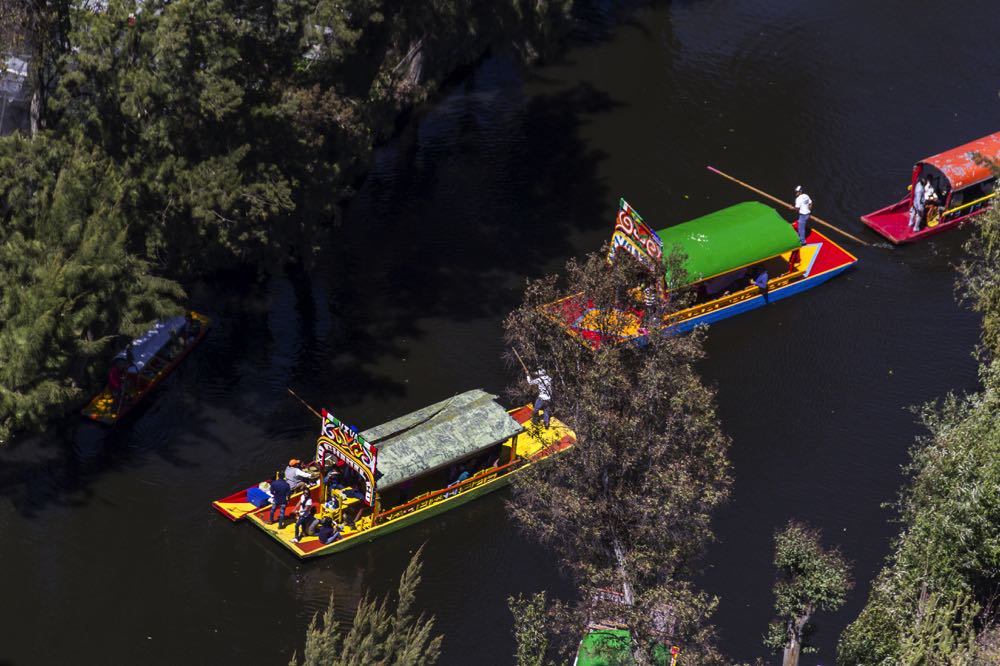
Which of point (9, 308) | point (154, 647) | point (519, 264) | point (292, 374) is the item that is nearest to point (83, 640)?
point (154, 647)

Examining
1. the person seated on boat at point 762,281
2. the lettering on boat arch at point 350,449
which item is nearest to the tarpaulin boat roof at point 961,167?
the person seated on boat at point 762,281

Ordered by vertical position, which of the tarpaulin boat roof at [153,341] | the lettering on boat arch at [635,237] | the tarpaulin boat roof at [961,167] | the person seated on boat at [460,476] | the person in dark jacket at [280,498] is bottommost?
the person in dark jacket at [280,498]

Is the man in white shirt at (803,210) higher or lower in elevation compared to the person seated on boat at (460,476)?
higher

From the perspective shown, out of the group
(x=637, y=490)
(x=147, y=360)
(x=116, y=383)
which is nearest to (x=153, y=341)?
(x=147, y=360)

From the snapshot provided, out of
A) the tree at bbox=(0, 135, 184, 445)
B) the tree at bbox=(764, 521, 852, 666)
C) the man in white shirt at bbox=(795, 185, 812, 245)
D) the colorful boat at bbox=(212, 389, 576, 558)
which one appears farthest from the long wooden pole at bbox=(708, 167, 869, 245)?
the tree at bbox=(764, 521, 852, 666)

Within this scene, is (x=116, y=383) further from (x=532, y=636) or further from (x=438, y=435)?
(x=532, y=636)

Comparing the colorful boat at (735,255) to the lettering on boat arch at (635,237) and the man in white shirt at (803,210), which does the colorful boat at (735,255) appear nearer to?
the lettering on boat arch at (635,237)
